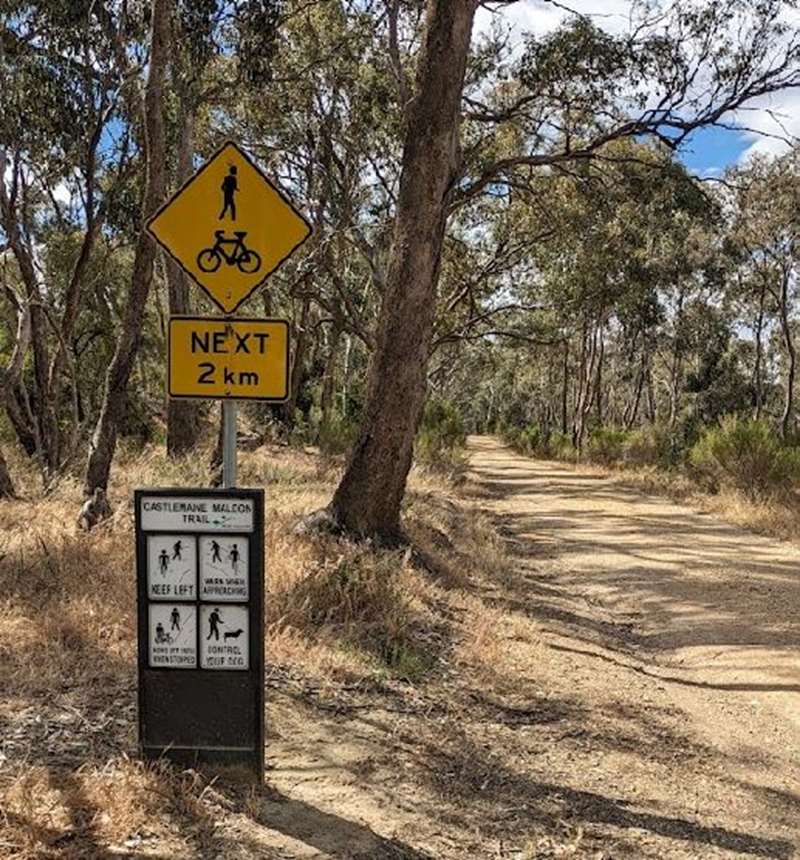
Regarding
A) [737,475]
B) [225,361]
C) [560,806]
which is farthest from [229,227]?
[737,475]

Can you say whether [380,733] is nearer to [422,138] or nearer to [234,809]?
[234,809]

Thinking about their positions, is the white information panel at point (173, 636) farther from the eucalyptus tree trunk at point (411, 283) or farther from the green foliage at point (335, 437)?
the green foliage at point (335, 437)

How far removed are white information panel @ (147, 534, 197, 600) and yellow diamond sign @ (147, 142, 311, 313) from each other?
3.32ft

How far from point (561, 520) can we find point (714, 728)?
11.2m

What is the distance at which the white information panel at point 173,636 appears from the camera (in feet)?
13.0

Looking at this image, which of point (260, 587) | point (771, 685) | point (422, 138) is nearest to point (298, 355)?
point (422, 138)

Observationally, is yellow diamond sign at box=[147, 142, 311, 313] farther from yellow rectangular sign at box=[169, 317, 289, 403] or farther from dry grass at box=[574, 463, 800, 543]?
dry grass at box=[574, 463, 800, 543]

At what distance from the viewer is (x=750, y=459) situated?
17375mm

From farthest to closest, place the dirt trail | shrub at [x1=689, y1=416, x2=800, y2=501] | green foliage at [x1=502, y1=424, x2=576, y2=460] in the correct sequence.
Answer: green foliage at [x1=502, y1=424, x2=576, y2=460] → shrub at [x1=689, y1=416, x2=800, y2=501] → the dirt trail

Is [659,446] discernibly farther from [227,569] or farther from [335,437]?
[227,569]

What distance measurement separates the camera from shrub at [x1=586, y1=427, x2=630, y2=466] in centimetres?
2895

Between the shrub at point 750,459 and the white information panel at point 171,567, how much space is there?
1436cm

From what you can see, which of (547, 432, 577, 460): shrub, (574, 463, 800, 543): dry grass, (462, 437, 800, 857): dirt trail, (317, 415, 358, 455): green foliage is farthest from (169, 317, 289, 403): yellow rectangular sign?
(547, 432, 577, 460): shrub

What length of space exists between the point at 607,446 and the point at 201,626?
2666 centimetres
